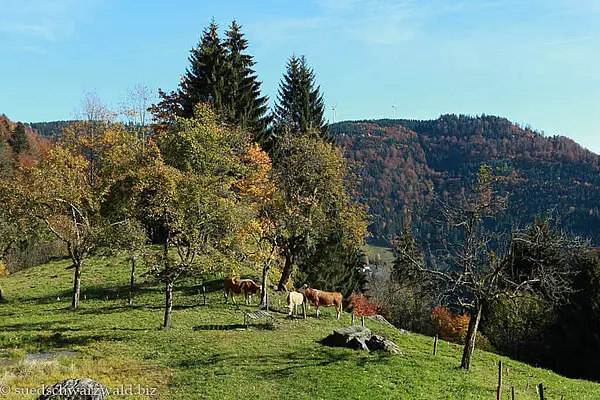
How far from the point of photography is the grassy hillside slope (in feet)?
65.7

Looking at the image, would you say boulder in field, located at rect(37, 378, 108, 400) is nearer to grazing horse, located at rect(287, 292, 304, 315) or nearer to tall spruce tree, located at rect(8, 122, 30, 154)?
grazing horse, located at rect(287, 292, 304, 315)

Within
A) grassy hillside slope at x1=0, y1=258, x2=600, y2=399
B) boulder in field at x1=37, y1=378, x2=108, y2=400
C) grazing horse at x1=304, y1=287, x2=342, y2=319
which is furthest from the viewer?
grazing horse at x1=304, y1=287, x2=342, y2=319

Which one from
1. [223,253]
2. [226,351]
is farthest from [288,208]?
[226,351]

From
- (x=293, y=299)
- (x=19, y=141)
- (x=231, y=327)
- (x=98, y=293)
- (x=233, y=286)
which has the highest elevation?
(x=19, y=141)

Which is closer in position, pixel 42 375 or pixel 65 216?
pixel 42 375

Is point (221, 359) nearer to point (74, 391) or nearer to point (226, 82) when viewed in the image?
point (74, 391)

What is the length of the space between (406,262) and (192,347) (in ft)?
44.6

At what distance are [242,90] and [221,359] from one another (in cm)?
4474

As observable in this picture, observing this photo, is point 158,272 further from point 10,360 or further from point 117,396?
point 117,396

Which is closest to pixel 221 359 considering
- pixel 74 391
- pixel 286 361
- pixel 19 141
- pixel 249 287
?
pixel 286 361

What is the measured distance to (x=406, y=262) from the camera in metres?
26.5

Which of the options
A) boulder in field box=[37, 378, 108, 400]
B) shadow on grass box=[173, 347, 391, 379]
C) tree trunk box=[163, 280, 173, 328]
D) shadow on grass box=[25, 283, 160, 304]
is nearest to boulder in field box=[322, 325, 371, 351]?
shadow on grass box=[173, 347, 391, 379]

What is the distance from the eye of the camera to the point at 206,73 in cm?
5950

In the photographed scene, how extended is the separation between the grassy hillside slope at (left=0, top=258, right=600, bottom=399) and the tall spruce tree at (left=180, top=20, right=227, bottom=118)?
29852 millimetres
